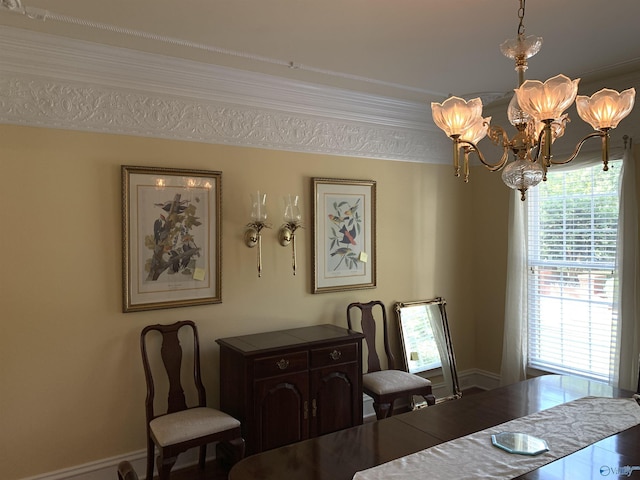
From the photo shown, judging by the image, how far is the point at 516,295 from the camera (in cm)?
451

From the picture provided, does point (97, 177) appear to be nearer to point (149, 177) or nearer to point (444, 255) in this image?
point (149, 177)

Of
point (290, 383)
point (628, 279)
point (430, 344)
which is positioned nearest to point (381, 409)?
point (290, 383)

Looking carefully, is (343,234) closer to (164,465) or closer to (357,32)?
(357,32)

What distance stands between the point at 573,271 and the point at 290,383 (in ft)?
8.46

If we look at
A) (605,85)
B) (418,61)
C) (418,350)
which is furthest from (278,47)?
(418,350)

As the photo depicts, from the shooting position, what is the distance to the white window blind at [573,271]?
3.94m

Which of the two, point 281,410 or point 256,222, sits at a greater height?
point 256,222

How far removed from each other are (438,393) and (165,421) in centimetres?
269

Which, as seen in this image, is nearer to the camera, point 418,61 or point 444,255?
point 418,61

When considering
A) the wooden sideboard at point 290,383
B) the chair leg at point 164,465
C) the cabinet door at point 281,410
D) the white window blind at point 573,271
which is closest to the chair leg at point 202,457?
the wooden sideboard at point 290,383

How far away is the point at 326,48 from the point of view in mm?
3074

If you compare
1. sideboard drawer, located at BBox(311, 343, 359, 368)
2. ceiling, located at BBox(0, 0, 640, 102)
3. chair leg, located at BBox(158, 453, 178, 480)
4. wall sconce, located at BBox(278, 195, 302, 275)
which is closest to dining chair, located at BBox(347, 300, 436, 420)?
sideboard drawer, located at BBox(311, 343, 359, 368)

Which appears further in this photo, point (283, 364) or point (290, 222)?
point (290, 222)

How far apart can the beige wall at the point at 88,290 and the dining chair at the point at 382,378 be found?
0.47 m
